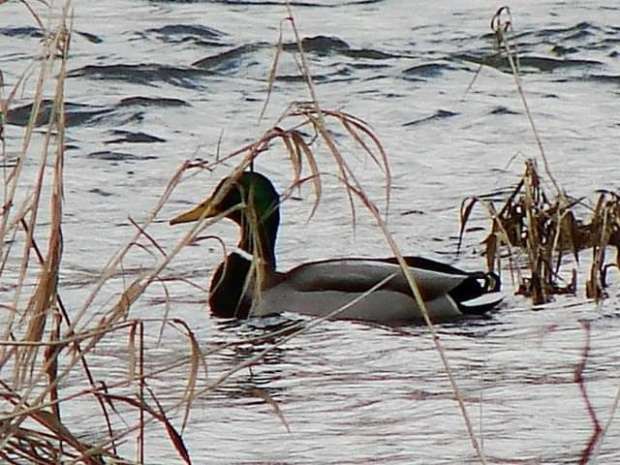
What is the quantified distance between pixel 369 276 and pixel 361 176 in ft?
7.58

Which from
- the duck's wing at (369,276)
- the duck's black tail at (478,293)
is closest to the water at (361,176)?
the duck's black tail at (478,293)

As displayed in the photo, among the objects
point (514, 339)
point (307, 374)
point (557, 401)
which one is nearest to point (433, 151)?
point (514, 339)

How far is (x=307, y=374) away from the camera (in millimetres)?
5562

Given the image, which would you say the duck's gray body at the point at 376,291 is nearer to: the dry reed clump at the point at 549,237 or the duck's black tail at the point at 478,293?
the duck's black tail at the point at 478,293

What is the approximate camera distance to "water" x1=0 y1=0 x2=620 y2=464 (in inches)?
182

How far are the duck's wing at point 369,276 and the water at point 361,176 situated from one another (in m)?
0.22

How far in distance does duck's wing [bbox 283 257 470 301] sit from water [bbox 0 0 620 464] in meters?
0.22

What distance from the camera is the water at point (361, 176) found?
15.2 feet

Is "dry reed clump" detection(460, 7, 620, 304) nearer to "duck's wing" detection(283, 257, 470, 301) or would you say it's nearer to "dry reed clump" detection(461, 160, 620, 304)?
"dry reed clump" detection(461, 160, 620, 304)

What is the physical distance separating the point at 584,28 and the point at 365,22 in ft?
4.76

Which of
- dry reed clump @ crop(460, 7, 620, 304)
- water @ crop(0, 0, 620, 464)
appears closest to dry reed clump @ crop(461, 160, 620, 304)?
dry reed clump @ crop(460, 7, 620, 304)

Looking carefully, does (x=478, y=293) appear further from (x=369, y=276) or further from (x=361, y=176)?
(x=361, y=176)

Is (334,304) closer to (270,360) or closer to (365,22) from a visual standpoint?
(270,360)

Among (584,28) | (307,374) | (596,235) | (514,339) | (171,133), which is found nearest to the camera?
(307,374)
